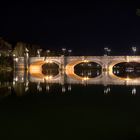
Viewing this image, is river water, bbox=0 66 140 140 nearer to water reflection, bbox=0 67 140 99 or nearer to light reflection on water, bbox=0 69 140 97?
water reflection, bbox=0 67 140 99

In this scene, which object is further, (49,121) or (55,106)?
(55,106)

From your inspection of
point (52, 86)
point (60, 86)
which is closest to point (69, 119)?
point (52, 86)

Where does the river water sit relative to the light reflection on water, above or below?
below

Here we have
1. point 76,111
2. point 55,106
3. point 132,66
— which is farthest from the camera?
point 132,66

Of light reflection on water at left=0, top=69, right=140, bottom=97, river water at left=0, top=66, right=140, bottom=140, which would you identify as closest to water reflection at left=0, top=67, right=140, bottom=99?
light reflection on water at left=0, top=69, right=140, bottom=97

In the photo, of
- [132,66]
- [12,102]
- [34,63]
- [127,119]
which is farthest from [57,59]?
[127,119]

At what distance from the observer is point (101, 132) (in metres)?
16.5

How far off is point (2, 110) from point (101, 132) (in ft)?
24.6

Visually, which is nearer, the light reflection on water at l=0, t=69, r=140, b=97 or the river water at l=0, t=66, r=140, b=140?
the river water at l=0, t=66, r=140, b=140

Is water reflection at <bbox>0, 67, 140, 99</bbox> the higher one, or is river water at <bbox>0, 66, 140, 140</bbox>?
water reflection at <bbox>0, 67, 140, 99</bbox>

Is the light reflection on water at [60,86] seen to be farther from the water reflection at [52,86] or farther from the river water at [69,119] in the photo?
the river water at [69,119]

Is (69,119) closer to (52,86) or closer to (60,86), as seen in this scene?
(52,86)

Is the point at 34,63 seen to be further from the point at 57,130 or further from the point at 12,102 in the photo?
the point at 57,130

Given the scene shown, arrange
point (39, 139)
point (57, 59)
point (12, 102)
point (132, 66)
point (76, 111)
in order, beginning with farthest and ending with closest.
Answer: point (132, 66)
point (57, 59)
point (12, 102)
point (76, 111)
point (39, 139)
